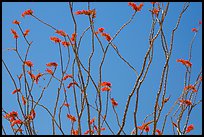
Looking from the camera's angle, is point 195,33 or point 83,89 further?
point 195,33

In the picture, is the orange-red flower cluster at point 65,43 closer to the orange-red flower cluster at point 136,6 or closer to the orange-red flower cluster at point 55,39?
the orange-red flower cluster at point 55,39

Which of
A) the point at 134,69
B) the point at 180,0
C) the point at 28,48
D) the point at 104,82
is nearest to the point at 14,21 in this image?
the point at 28,48

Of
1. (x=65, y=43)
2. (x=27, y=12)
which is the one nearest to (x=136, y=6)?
(x=65, y=43)

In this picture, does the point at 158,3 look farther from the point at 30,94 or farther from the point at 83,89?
the point at 30,94

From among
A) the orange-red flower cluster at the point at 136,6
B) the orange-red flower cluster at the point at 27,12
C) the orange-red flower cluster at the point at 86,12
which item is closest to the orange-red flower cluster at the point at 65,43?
the orange-red flower cluster at the point at 86,12

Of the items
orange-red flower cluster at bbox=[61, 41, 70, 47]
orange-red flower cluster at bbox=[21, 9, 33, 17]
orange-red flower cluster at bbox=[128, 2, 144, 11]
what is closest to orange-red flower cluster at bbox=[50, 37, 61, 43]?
orange-red flower cluster at bbox=[61, 41, 70, 47]

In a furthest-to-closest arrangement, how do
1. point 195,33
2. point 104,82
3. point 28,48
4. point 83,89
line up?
point 195,33
point 28,48
point 104,82
point 83,89

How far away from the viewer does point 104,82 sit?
114 inches

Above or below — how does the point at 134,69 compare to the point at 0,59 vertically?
below

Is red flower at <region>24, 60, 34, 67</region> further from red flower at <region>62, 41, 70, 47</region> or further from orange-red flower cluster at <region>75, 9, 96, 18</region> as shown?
orange-red flower cluster at <region>75, 9, 96, 18</region>

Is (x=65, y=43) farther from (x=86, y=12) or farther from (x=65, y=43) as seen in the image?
(x=86, y=12)

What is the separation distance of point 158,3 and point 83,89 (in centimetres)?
110

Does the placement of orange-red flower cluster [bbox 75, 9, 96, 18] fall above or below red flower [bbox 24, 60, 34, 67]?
above

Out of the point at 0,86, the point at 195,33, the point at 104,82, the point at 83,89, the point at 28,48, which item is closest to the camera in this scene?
the point at 83,89
